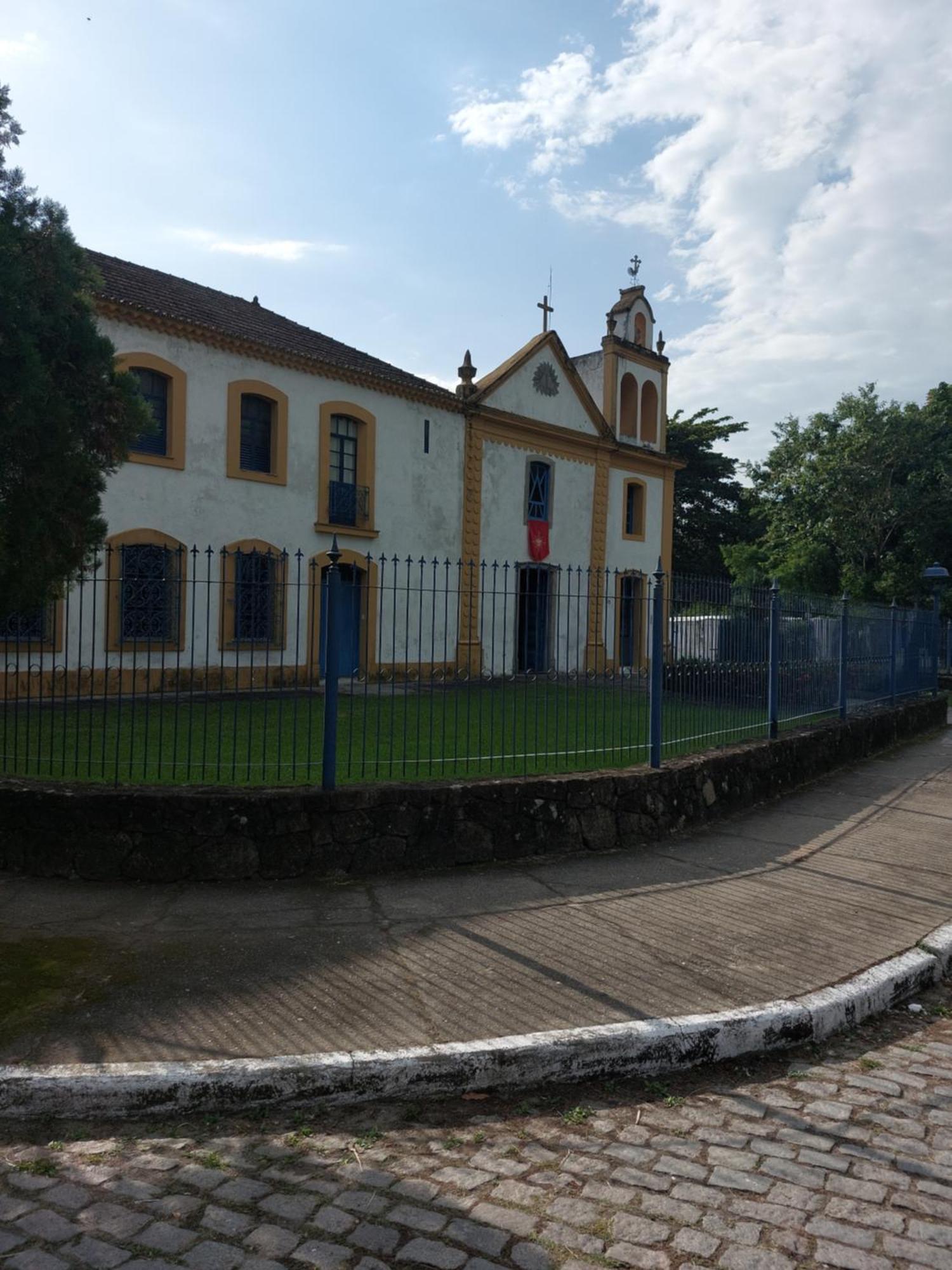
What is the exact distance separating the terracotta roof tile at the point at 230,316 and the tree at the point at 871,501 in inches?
580

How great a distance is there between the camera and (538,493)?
906 inches

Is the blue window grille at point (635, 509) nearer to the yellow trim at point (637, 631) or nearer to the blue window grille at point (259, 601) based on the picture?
the blue window grille at point (259, 601)

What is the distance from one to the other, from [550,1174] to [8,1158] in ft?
5.90

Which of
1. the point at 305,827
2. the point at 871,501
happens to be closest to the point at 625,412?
the point at 871,501

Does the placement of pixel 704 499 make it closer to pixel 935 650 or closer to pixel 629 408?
pixel 629 408

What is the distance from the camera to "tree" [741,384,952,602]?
92.2 feet

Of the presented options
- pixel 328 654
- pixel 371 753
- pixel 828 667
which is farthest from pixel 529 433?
pixel 328 654

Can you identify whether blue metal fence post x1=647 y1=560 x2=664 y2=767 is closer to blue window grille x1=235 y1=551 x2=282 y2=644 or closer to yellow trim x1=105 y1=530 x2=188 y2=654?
blue window grille x1=235 y1=551 x2=282 y2=644

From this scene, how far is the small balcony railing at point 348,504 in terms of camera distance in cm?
1859

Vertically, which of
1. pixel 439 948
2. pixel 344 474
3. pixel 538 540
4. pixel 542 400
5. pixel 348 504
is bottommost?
pixel 439 948

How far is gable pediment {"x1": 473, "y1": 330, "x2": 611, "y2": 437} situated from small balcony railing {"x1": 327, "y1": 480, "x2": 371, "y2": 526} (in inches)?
148

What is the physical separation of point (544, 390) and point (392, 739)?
17.6 meters

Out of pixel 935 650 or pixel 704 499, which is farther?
pixel 704 499

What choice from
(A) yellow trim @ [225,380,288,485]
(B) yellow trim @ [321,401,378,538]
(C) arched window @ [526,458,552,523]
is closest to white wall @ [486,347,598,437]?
(C) arched window @ [526,458,552,523]
